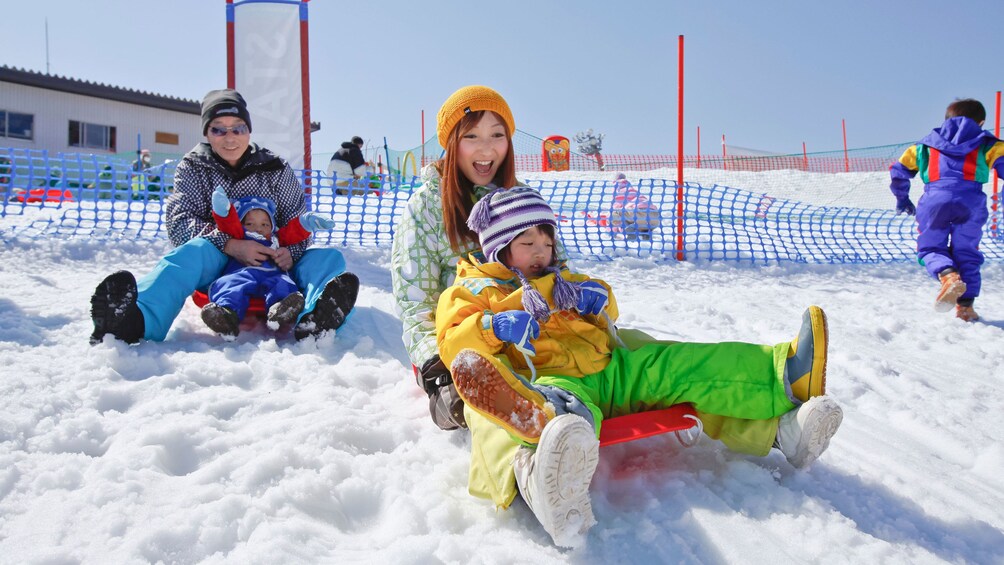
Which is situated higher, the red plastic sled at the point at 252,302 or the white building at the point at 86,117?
the white building at the point at 86,117

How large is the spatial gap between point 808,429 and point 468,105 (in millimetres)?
1589

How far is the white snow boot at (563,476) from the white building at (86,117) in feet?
61.5

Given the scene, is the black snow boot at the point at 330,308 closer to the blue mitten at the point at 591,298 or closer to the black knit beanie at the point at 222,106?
the black knit beanie at the point at 222,106

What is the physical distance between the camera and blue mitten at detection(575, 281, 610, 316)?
79.6 inches

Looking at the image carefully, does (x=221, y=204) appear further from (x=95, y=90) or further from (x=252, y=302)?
(x=95, y=90)

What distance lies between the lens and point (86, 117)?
63.8ft

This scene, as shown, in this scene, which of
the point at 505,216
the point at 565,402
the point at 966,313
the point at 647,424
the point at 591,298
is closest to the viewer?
the point at 565,402

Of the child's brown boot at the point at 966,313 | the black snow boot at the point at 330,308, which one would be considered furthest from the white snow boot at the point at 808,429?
the child's brown boot at the point at 966,313

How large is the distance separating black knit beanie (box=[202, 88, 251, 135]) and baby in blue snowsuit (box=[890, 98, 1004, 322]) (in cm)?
435

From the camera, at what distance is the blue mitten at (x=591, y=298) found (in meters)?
2.02

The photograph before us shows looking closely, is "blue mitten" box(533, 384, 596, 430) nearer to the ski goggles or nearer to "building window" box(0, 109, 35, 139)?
the ski goggles

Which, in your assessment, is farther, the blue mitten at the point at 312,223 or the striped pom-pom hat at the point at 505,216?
the blue mitten at the point at 312,223

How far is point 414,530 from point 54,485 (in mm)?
889

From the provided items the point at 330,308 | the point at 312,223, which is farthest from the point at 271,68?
the point at 330,308
